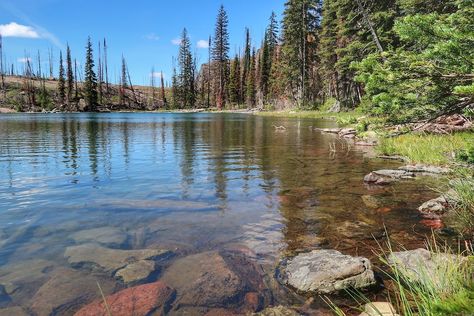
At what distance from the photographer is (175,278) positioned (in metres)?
4.83

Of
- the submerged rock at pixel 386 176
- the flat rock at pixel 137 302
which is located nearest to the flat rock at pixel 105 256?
the flat rock at pixel 137 302

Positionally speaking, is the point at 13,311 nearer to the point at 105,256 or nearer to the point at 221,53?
the point at 105,256

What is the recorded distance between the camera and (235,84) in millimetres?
91875

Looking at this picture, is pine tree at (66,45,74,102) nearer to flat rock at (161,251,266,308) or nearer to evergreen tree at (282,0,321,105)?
evergreen tree at (282,0,321,105)

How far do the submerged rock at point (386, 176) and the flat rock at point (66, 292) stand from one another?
7.63m

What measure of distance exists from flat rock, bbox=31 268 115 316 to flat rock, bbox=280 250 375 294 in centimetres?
236

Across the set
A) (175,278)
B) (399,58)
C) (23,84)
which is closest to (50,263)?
(175,278)

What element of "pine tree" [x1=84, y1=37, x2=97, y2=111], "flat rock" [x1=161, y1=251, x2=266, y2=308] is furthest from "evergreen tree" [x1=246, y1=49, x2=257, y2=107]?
"flat rock" [x1=161, y1=251, x2=266, y2=308]

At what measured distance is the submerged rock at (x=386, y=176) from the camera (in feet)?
32.3

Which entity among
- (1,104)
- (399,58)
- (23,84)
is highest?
(23,84)

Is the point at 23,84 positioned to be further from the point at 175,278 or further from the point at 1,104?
the point at 175,278

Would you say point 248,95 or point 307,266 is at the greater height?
point 248,95

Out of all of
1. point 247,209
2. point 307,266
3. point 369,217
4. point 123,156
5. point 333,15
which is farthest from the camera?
point 333,15

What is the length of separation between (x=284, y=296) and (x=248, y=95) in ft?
267
